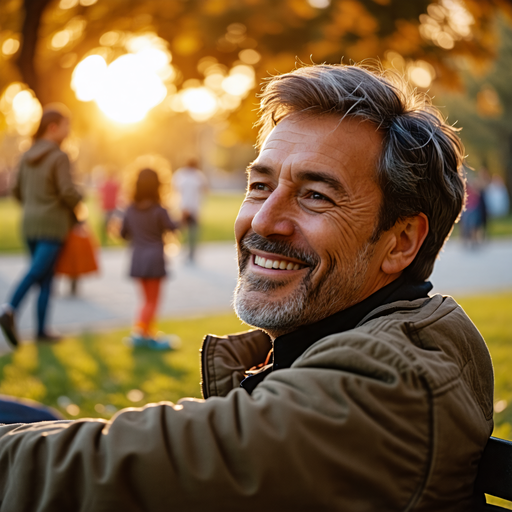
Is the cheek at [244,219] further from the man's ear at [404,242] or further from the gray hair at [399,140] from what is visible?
the man's ear at [404,242]

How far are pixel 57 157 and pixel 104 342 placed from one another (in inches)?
77.7

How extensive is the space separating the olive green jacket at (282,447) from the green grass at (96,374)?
3.69 metres

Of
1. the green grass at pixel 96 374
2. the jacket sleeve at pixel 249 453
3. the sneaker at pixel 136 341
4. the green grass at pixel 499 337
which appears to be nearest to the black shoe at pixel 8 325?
the green grass at pixel 96 374

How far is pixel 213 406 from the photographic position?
4.32ft

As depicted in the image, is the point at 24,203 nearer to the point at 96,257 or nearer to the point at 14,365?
the point at 14,365

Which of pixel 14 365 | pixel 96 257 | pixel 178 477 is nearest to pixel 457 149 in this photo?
pixel 178 477

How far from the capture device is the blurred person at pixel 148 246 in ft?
23.4

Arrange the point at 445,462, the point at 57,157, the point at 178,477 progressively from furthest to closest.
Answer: the point at 57,157 → the point at 445,462 → the point at 178,477

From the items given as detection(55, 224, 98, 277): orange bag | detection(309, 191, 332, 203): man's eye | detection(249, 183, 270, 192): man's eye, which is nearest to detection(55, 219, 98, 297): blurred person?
detection(55, 224, 98, 277): orange bag

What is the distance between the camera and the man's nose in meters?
1.87

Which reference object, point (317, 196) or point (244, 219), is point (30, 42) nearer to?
point (244, 219)

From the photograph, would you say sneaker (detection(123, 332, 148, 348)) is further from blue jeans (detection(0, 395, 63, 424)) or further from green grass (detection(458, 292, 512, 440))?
blue jeans (detection(0, 395, 63, 424))

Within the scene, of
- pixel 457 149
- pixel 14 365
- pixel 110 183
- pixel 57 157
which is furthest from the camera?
pixel 110 183

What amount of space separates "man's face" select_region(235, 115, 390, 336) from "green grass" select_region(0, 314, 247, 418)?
131 inches
